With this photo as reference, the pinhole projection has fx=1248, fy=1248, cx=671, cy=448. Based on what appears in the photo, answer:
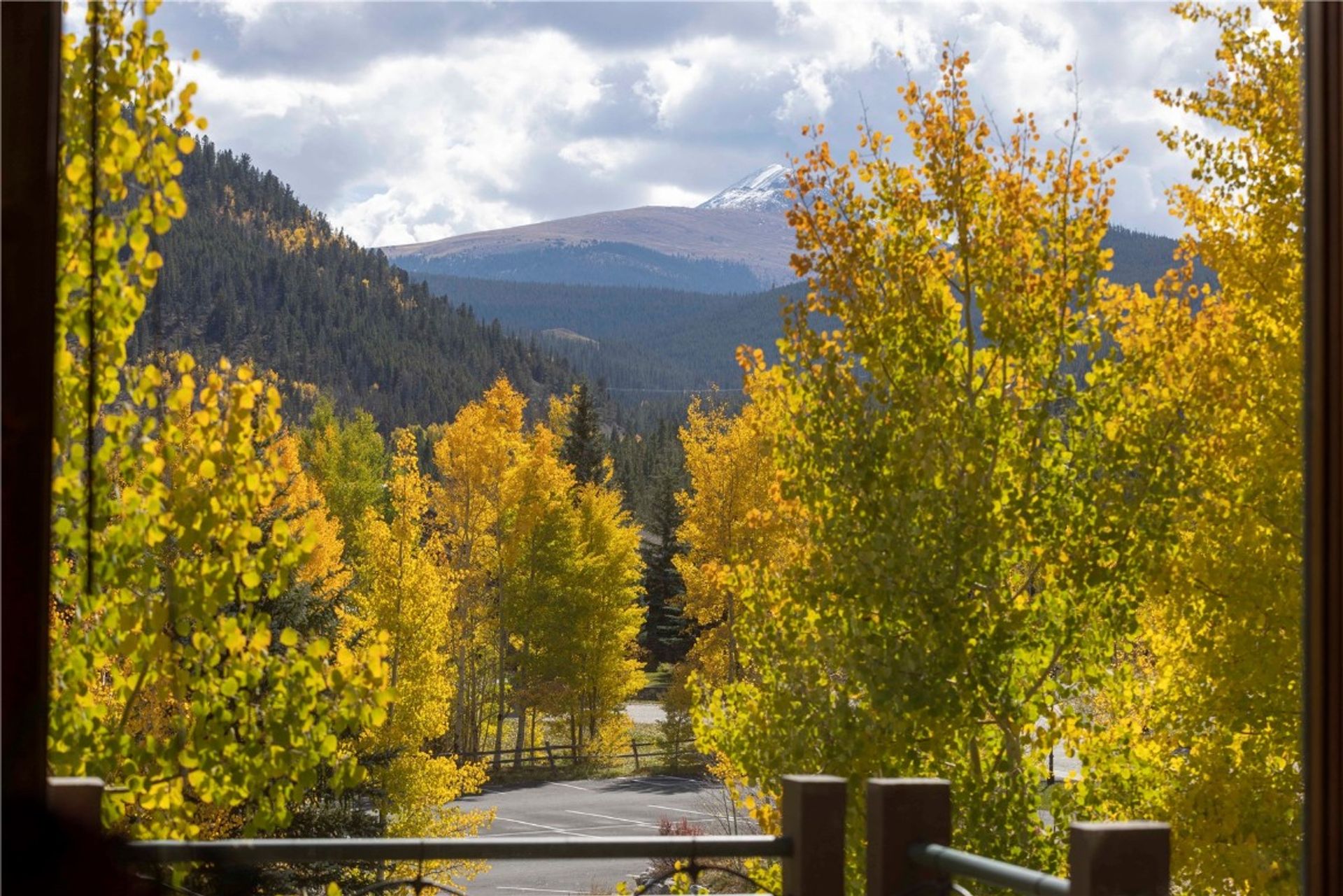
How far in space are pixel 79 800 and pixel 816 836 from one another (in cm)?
103

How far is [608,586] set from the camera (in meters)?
18.1

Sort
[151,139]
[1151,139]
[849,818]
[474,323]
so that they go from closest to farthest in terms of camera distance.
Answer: [151,139], [849,818], [1151,139], [474,323]

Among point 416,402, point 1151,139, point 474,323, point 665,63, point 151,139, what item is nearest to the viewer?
point 151,139

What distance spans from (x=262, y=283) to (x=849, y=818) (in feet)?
215

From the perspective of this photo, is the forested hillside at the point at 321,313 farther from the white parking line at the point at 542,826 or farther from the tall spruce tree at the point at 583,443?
the white parking line at the point at 542,826

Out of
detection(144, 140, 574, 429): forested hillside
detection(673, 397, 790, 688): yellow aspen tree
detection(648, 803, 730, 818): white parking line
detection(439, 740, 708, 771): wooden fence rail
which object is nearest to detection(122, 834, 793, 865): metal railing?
detection(673, 397, 790, 688): yellow aspen tree

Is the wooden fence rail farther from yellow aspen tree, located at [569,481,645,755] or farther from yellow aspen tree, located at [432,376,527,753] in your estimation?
yellow aspen tree, located at [569,481,645,755]

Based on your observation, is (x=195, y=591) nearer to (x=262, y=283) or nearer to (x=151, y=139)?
(x=151, y=139)

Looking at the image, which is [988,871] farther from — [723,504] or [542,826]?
[542,826]

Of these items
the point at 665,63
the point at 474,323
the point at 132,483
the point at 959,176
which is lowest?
the point at 132,483

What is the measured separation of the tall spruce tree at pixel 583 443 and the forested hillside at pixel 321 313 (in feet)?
105

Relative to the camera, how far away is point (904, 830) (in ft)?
5.99

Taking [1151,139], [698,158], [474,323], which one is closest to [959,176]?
[1151,139]

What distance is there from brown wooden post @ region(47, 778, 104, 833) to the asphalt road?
36.6 ft
